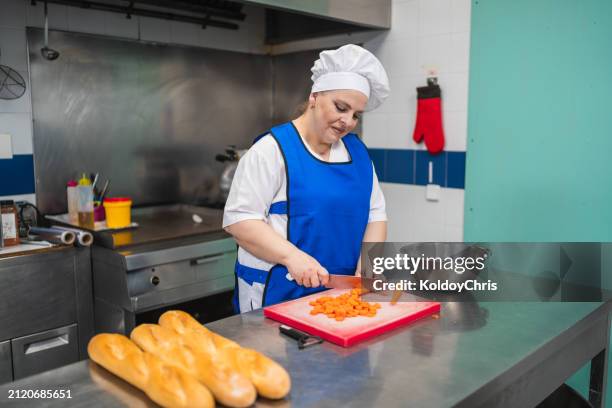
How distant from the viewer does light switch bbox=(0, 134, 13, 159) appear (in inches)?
112

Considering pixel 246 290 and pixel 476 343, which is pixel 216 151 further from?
pixel 476 343

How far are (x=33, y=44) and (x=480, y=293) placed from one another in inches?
101

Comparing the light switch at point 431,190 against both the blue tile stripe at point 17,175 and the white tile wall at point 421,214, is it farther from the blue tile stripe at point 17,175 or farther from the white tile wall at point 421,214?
the blue tile stripe at point 17,175

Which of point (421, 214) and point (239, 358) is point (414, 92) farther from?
point (239, 358)

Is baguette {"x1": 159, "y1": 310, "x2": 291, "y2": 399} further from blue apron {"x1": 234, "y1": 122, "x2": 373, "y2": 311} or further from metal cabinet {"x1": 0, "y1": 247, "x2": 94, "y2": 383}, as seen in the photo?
metal cabinet {"x1": 0, "y1": 247, "x2": 94, "y2": 383}

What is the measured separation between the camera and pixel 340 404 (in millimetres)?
1136

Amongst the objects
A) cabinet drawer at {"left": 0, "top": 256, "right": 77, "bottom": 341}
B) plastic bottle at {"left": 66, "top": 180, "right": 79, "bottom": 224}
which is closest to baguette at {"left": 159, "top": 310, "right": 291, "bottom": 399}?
cabinet drawer at {"left": 0, "top": 256, "right": 77, "bottom": 341}

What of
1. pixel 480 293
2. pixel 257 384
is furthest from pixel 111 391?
pixel 480 293

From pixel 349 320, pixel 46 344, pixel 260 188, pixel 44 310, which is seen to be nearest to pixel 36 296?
pixel 44 310

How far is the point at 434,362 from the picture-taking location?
53.3 inches

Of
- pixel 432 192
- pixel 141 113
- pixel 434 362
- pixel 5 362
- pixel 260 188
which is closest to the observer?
pixel 434 362

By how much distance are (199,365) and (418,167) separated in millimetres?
2462

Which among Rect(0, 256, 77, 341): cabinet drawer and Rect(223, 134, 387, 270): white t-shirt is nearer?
Rect(223, 134, 387, 270): white t-shirt

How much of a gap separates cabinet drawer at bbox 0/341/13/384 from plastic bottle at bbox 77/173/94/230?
2.51ft
